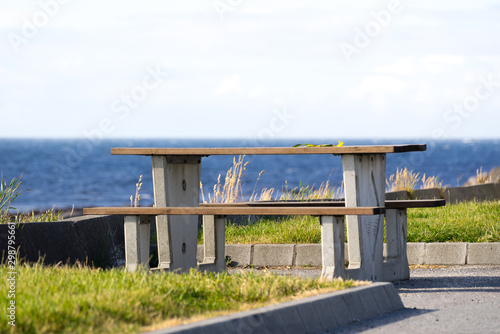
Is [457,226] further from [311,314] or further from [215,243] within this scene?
[311,314]

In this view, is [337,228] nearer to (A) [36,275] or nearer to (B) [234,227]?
(A) [36,275]

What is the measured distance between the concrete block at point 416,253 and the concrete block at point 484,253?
1.81ft

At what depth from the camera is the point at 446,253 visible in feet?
30.4

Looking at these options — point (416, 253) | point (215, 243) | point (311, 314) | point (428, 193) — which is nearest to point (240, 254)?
point (215, 243)

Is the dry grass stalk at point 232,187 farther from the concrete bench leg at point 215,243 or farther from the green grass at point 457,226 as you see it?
the concrete bench leg at point 215,243

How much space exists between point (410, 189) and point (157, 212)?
916 centimetres

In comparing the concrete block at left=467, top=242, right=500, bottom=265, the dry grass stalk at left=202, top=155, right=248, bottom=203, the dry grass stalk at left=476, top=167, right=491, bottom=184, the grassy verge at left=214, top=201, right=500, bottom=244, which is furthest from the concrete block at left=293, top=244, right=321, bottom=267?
the dry grass stalk at left=476, top=167, right=491, bottom=184

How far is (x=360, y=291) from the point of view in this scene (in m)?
5.79

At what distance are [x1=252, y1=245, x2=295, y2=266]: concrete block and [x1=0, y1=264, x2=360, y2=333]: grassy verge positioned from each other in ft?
10.5

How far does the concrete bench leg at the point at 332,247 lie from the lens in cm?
678

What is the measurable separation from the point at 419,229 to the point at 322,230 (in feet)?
12.5

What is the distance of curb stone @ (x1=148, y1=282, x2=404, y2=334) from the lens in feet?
Answer: 15.1

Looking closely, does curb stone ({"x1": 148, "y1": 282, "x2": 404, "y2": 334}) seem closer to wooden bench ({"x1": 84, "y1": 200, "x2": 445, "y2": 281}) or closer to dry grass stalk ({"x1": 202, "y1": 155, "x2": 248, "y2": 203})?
wooden bench ({"x1": 84, "y1": 200, "x2": 445, "y2": 281})

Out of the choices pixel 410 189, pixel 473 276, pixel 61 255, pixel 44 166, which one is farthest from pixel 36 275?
pixel 44 166
